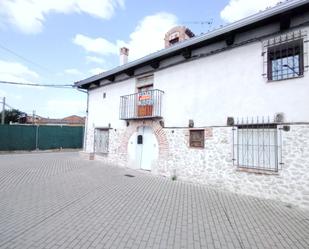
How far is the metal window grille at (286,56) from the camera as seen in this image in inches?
231

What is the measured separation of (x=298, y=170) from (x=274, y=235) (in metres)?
2.41

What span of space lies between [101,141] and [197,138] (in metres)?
6.57

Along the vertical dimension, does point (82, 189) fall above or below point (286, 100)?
below

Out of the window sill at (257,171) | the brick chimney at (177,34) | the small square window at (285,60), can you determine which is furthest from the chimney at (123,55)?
the window sill at (257,171)

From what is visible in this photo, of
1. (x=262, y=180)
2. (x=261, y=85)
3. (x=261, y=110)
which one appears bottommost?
(x=262, y=180)

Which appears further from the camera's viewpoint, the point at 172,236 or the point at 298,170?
the point at 298,170

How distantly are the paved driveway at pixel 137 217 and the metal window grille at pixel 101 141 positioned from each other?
4721 mm

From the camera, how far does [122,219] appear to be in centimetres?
452

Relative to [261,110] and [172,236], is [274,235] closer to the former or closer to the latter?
[172,236]

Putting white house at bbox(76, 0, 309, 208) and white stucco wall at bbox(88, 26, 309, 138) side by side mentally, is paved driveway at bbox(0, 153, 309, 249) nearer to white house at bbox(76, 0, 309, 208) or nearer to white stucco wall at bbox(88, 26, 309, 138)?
white house at bbox(76, 0, 309, 208)

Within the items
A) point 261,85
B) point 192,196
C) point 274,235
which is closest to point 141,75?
point 261,85

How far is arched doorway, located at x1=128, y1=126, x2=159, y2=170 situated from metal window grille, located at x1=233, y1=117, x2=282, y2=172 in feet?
11.9

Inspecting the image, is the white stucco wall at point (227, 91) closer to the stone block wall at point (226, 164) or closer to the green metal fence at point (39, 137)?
the stone block wall at point (226, 164)

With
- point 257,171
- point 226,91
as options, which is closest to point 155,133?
point 226,91
